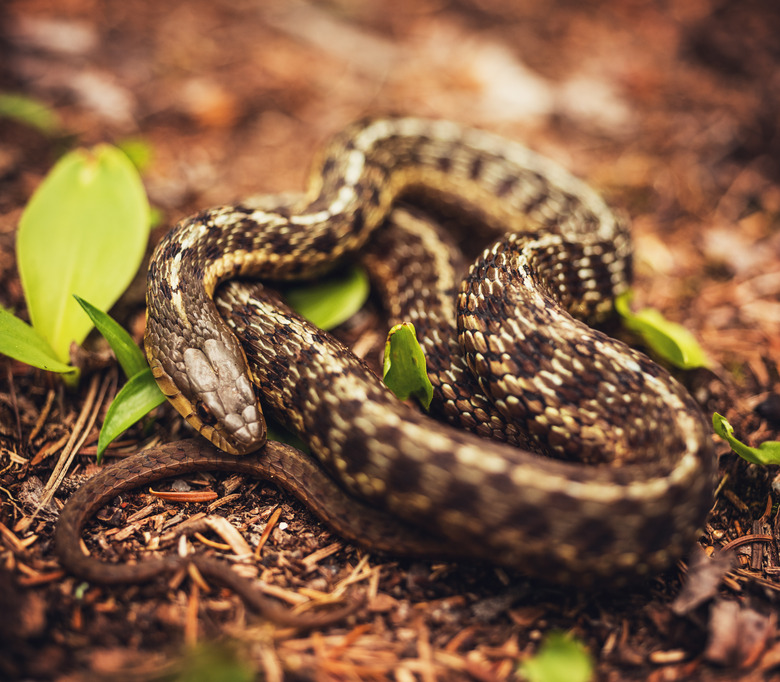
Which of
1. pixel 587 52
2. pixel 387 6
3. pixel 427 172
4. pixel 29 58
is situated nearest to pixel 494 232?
pixel 427 172

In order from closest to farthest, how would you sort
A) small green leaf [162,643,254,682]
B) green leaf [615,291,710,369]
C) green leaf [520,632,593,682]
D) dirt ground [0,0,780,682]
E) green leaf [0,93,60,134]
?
small green leaf [162,643,254,682] → green leaf [520,632,593,682] → dirt ground [0,0,780,682] → green leaf [615,291,710,369] → green leaf [0,93,60,134]

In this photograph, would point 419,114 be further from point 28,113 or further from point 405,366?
point 405,366

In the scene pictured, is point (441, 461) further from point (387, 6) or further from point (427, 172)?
point (387, 6)

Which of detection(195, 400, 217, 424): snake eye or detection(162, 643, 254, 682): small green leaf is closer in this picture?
detection(162, 643, 254, 682): small green leaf

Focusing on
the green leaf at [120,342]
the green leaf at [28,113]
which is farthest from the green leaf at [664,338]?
the green leaf at [28,113]

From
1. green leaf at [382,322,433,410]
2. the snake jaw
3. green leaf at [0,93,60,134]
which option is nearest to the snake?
the snake jaw

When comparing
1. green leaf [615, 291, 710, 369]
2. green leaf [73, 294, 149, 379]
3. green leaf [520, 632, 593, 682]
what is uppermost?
green leaf [615, 291, 710, 369]

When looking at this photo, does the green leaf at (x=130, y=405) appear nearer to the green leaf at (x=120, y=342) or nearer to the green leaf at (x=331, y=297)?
the green leaf at (x=120, y=342)

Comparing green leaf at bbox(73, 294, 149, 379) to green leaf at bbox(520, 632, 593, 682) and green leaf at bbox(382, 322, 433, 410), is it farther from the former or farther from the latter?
green leaf at bbox(520, 632, 593, 682)
